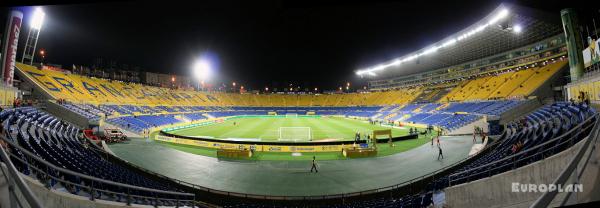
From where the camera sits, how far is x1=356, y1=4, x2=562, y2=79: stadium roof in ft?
90.3

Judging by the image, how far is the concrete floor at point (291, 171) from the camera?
1185 cm

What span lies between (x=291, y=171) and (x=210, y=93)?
204 feet

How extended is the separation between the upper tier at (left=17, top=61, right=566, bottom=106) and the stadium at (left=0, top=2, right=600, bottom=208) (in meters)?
0.36

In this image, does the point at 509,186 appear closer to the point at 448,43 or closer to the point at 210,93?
the point at 448,43

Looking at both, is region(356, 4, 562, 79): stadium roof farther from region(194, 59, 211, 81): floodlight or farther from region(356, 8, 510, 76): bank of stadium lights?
region(194, 59, 211, 81): floodlight

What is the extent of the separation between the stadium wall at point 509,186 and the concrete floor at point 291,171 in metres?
4.44

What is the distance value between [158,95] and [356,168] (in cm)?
4988

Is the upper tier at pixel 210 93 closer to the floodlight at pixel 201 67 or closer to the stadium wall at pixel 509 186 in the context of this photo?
the floodlight at pixel 201 67

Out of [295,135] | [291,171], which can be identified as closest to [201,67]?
[295,135]

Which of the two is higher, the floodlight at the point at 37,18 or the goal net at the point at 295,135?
the floodlight at the point at 37,18

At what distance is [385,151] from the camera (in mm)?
19984

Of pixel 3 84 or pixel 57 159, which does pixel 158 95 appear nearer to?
pixel 3 84

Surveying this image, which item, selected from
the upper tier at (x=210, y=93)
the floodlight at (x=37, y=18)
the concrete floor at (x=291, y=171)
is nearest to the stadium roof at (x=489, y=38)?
the upper tier at (x=210, y=93)

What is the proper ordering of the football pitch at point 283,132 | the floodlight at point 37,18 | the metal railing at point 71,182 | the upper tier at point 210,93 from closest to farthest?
the metal railing at point 71,182 < the football pitch at point 283,132 < the floodlight at point 37,18 < the upper tier at point 210,93
